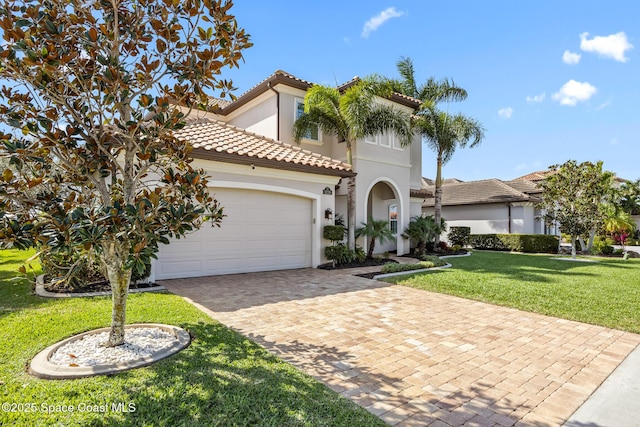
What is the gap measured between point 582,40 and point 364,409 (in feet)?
54.6

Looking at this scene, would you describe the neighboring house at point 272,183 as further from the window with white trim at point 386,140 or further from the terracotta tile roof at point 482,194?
the terracotta tile roof at point 482,194

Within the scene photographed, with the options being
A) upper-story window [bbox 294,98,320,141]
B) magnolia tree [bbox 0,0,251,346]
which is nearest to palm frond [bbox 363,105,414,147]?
upper-story window [bbox 294,98,320,141]

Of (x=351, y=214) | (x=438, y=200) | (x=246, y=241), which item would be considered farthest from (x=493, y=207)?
(x=246, y=241)

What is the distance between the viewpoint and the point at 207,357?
4434 millimetres

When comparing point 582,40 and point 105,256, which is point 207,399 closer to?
point 105,256

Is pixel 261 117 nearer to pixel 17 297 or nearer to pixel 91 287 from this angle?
pixel 91 287

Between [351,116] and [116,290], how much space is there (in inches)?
448

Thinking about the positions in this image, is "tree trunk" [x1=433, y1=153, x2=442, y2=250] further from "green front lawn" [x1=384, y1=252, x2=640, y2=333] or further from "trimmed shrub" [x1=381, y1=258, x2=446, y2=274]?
"trimmed shrub" [x1=381, y1=258, x2=446, y2=274]

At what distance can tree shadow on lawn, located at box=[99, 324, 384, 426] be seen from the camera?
310 centimetres

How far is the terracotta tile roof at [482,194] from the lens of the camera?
25828 millimetres

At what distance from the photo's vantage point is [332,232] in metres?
13.0

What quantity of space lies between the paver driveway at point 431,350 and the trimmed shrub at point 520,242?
60.7ft

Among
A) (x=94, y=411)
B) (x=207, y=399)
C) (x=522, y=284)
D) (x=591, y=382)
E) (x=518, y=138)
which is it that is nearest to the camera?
(x=94, y=411)

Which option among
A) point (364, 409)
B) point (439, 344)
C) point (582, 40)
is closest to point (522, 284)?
point (439, 344)
